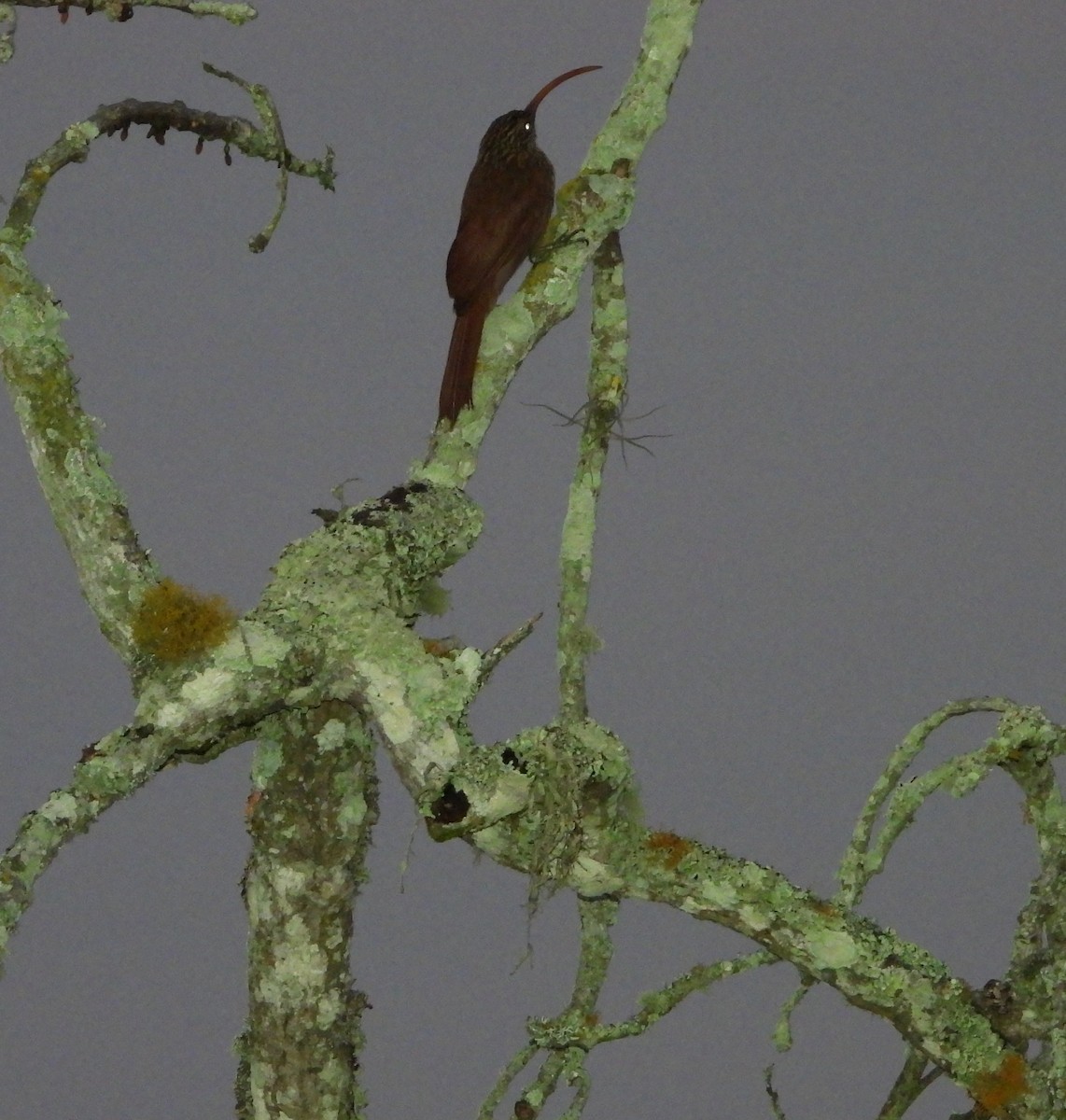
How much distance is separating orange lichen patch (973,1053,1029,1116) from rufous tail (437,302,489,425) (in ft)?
7.65

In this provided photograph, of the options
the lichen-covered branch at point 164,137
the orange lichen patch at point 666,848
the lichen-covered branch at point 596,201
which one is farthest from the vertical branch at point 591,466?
the lichen-covered branch at point 164,137

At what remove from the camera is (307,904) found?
16.6 feet

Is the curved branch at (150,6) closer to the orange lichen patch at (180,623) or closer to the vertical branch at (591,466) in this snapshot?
the vertical branch at (591,466)

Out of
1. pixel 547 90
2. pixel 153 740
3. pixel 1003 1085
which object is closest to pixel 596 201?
pixel 547 90

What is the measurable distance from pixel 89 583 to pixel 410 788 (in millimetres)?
984

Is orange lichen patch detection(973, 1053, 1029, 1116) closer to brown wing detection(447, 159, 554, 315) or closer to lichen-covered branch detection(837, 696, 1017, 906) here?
lichen-covered branch detection(837, 696, 1017, 906)

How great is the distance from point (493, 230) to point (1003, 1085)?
2754 millimetres

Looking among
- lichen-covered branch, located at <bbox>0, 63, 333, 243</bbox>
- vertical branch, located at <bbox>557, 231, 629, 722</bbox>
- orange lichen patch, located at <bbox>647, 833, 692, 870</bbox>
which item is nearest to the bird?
vertical branch, located at <bbox>557, 231, 629, 722</bbox>

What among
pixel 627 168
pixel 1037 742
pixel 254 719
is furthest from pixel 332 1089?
pixel 627 168

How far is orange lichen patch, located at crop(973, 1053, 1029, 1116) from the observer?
5.02 meters

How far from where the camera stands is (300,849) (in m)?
5.02

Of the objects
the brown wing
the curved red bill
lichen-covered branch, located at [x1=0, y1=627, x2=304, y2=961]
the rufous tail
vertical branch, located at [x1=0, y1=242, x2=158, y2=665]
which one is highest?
the curved red bill

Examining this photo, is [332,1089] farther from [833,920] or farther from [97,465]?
[97,465]

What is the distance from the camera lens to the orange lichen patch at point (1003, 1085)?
502 centimetres
